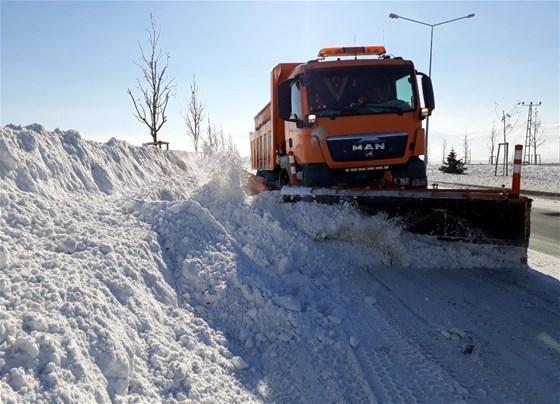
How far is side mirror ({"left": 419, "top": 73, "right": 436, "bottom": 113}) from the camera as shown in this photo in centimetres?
696

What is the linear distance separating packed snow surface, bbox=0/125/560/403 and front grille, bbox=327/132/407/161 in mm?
1158

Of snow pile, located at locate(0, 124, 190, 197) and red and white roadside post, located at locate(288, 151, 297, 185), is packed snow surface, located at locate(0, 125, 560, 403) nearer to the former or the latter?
snow pile, located at locate(0, 124, 190, 197)

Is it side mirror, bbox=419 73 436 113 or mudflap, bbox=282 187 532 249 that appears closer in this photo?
mudflap, bbox=282 187 532 249

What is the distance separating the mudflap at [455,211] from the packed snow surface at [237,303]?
0.17 meters

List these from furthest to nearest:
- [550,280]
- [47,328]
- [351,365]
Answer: [550,280]
[351,365]
[47,328]

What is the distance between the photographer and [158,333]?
126 inches

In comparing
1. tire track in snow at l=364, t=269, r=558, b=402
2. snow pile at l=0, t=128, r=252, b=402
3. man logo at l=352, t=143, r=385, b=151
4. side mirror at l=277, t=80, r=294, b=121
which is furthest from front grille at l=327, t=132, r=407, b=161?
snow pile at l=0, t=128, r=252, b=402

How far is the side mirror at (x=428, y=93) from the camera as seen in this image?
6.96 metres

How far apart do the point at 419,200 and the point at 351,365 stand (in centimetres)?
321

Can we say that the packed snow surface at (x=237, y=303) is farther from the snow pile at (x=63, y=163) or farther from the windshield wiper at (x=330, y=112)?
the windshield wiper at (x=330, y=112)

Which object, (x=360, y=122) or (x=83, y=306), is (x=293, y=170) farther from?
(x=83, y=306)

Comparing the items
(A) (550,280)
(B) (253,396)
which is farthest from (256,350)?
(A) (550,280)

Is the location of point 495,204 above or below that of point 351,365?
above

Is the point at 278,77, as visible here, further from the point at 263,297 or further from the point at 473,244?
the point at 263,297
